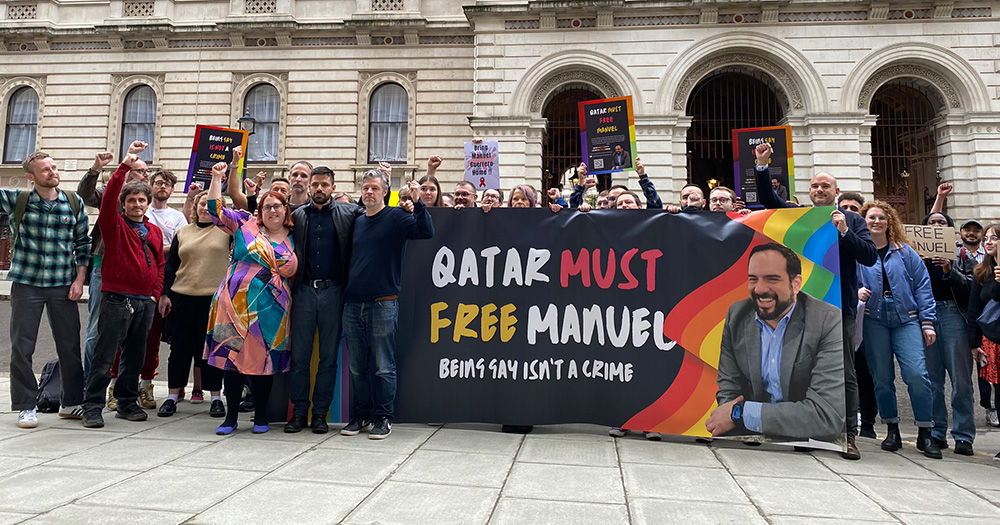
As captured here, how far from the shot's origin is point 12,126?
2250cm

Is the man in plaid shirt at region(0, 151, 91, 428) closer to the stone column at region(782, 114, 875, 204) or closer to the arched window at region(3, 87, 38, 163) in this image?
the stone column at region(782, 114, 875, 204)

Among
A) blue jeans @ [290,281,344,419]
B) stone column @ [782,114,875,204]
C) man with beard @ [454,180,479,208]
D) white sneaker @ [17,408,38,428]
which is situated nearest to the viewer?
white sneaker @ [17,408,38,428]

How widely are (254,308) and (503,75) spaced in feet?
49.5

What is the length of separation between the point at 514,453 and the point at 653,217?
7.98ft

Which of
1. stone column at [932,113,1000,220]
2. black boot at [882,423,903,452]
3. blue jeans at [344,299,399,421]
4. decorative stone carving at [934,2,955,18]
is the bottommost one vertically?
black boot at [882,423,903,452]

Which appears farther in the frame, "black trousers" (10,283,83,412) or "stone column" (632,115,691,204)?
"stone column" (632,115,691,204)

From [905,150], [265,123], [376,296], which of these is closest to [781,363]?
[376,296]

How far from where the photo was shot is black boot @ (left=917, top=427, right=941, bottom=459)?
4844 mm

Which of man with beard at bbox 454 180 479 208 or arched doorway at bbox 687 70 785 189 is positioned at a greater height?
arched doorway at bbox 687 70 785 189

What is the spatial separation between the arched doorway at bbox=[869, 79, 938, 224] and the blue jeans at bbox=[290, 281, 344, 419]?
19117 mm

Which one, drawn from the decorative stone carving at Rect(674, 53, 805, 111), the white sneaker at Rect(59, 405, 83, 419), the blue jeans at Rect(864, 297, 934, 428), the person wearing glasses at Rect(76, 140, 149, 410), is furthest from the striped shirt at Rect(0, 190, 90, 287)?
the decorative stone carving at Rect(674, 53, 805, 111)

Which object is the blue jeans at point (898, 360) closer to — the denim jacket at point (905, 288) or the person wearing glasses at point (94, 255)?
the denim jacket at point (905, 288)

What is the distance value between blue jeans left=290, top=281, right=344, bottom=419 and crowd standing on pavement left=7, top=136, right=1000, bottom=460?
0.01 meters

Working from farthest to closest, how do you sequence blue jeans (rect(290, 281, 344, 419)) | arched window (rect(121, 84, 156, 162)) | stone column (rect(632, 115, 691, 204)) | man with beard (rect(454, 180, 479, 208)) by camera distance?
arched window (rect(121, 84, 156, 162)), stone column (rect(632, 115, 691, 204)), man with beard (rect(454, 180, 479, 208)), blue jeans (rect(290, 281, 344, 419))
